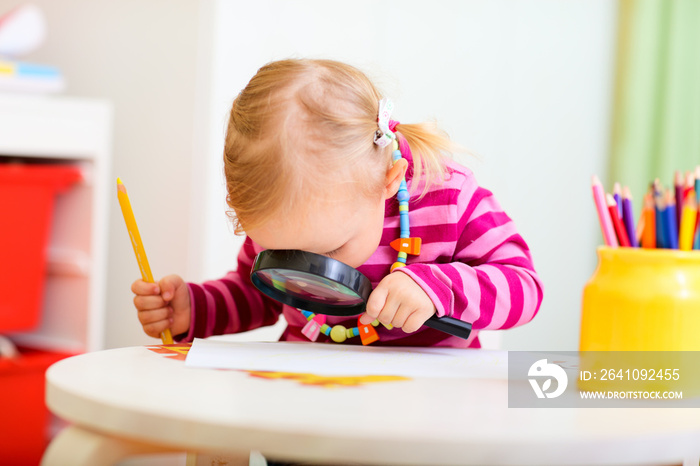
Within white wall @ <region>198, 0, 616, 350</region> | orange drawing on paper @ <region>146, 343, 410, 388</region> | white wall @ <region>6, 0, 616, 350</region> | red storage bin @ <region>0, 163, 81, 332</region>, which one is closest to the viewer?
orange drawing on paper @ <region>146, 343, 410, 388</region>

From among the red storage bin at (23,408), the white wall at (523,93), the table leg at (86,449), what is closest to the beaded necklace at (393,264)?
the table leg at (86,449)

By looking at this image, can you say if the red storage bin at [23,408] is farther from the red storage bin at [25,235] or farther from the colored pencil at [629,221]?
the colored pencil at [629,221]

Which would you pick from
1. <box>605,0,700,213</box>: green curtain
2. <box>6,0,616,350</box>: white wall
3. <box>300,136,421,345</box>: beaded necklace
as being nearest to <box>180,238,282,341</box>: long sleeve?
<box>300,136,421,345</box>: beaded necklace

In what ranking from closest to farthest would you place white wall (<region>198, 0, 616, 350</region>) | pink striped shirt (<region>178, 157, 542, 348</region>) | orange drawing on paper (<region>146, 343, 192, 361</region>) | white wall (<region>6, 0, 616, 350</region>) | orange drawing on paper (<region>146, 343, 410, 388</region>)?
orange drawing on paper (<region>146, 343, 410, 388</region>), orange drawing on paper (<region>146, 343, 192, 361</region>), pink striped shirt (<region>178, 157, 542, 348</region>), white wall (<region>6, 0, 616, 350</region>), white wall (<region>198, 0, 616, 350</region>)

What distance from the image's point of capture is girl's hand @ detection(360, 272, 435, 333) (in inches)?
26.4

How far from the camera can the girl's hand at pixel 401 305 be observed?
670 mm

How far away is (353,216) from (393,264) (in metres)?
0.10

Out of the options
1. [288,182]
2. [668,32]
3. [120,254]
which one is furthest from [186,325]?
[668,32]

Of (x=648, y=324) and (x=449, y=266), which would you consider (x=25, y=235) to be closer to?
(x=449, y=266)

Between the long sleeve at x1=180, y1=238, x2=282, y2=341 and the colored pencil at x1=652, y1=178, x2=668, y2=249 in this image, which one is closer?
the colored pencil at x1=652, y1=178, x2=668, y2=249

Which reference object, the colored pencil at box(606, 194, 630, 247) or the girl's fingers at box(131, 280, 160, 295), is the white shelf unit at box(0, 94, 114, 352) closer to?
the girl's fingers at box(131, 280, 160, 295)

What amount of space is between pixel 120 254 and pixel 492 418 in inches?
66.1

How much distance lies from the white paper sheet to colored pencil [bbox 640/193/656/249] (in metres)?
0.15

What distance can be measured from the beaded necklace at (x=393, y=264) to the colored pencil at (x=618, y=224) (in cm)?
27
